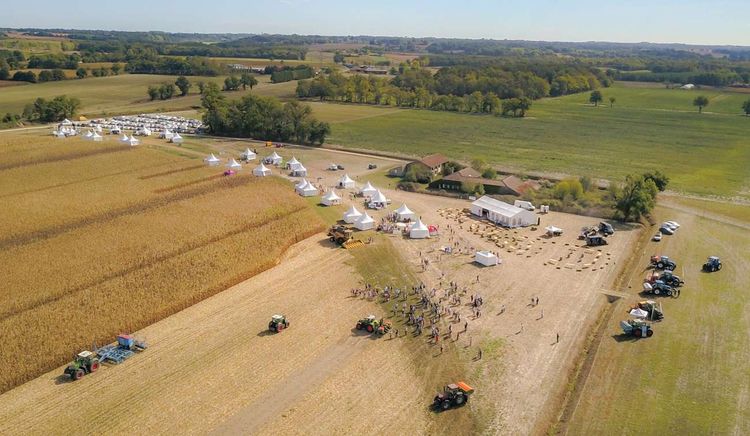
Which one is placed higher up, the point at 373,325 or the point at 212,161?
the point at 373,325

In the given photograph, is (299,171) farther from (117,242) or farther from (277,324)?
(277,324)

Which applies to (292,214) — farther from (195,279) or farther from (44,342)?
(44,342)

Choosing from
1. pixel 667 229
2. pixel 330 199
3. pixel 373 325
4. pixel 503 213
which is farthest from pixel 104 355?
pixel 667 229

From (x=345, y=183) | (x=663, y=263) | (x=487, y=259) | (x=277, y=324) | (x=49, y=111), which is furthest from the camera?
(x=49, y=111)

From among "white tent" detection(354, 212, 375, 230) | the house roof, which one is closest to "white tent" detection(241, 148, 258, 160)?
the house roof

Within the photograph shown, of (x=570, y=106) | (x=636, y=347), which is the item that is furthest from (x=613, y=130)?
(x=636, y=347)

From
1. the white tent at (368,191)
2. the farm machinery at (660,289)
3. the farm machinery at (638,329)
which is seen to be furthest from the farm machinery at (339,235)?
the farm machinery at (660,289)

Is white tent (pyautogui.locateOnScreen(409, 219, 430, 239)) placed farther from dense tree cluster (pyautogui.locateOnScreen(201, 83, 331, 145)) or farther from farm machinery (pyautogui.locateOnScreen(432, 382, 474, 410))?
dense tree cluster (pyautogui.locateOnScreen(201, 83, 331, 145))

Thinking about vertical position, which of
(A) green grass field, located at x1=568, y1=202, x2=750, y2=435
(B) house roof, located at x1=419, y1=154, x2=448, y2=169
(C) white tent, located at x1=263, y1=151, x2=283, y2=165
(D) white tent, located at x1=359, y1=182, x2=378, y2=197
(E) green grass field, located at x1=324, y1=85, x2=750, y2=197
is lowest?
(E) green grass field, located at x1=324, y1=85, x2=750, y2=197
